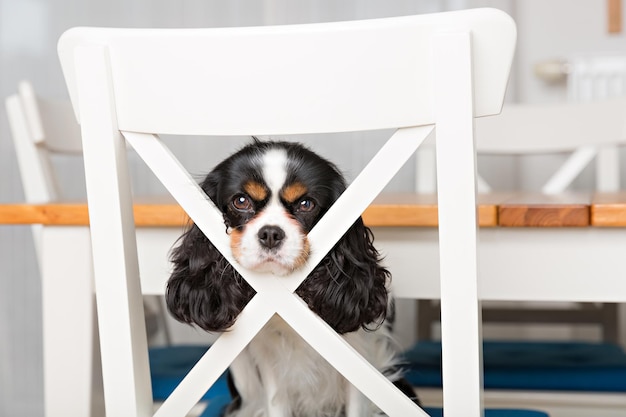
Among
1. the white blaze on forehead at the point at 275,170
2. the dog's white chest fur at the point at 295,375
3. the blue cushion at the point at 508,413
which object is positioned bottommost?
the blue cushion at the point at 508,413

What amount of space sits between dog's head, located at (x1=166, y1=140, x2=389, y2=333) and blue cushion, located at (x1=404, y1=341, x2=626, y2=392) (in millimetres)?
474

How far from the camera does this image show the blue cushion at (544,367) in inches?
59.9

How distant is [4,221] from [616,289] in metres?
0.99

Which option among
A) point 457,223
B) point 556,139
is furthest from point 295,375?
point 556,139

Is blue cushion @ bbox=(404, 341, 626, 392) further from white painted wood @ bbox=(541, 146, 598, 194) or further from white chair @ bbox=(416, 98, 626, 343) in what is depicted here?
white painted wood @ bbox=(541, 146, 598, 194)

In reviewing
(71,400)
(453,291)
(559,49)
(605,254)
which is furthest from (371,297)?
(559,49)

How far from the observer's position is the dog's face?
0.99 metres

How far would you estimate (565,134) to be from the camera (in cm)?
227

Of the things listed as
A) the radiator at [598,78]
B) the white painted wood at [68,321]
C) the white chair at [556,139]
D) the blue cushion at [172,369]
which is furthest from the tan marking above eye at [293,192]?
the radiator at [598,78]

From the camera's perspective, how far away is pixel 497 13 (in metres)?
0.89

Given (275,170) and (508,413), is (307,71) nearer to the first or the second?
(275,170)

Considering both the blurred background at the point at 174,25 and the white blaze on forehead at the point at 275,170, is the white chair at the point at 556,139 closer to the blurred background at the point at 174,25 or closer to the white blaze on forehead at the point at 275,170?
the blurred background at the point at 174,25

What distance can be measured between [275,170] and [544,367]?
76cm

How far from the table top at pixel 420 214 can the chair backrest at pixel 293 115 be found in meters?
0.28
